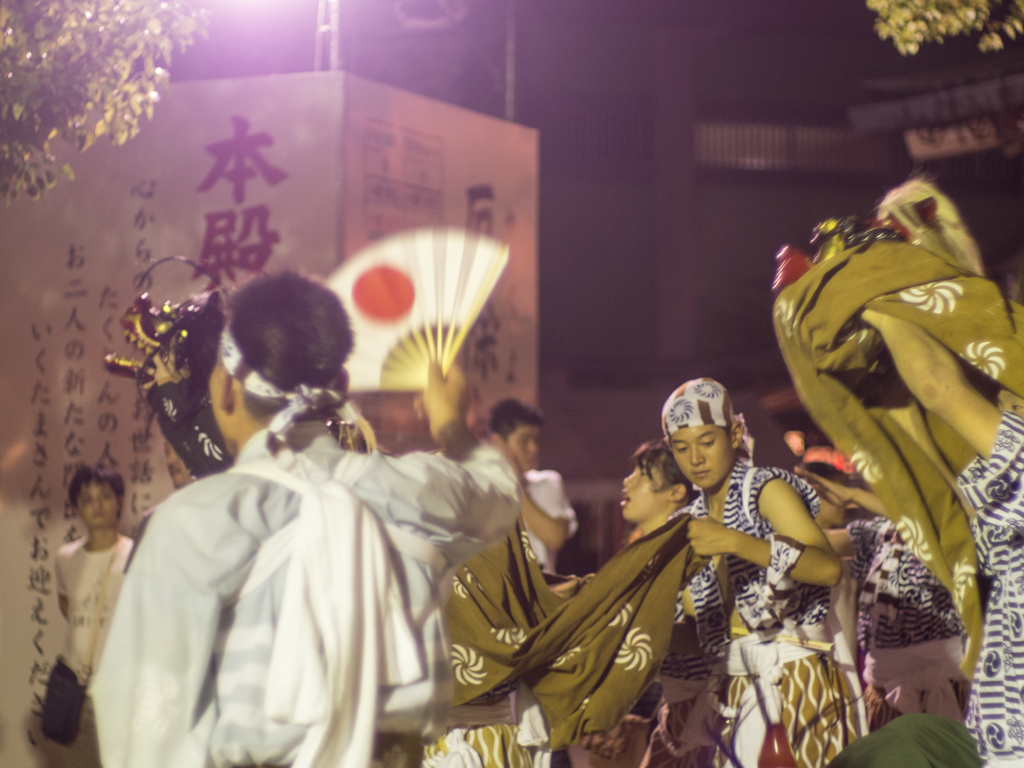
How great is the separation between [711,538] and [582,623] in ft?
1.44

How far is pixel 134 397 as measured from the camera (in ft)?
15.3

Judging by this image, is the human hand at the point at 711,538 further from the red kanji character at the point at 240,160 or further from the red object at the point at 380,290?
the red kanji character at the point at 240,160

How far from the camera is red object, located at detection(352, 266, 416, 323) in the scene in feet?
10.6

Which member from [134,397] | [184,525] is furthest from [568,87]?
[184,525]

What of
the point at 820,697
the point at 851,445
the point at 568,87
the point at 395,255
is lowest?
the point at 820,697


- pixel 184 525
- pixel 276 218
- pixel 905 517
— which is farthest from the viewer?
pixel 276 218

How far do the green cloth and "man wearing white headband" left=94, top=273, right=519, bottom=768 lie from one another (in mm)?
838

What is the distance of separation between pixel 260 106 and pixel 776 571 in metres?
3.06

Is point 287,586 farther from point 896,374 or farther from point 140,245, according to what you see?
point 140,245

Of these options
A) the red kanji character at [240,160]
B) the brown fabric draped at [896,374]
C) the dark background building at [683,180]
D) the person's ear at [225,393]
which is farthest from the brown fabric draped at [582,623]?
the dark background building at [683,180]

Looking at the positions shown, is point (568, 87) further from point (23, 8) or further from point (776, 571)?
point (776, 571)

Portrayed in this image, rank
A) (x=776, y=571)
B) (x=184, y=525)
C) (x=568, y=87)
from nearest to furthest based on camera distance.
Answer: (x=184, y=525), (x=776, y=571), (x=568, y=87)

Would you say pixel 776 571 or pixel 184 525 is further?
pixel 776 571

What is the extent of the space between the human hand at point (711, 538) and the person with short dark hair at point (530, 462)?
1.85 meters
